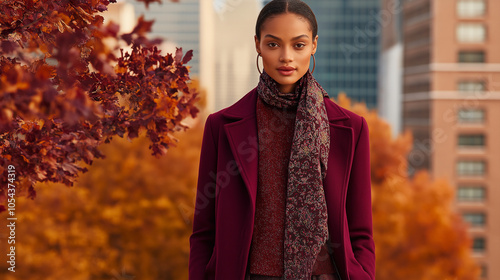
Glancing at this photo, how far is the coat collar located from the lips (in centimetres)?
21

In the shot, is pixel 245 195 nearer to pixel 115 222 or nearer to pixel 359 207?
pixel 359 207

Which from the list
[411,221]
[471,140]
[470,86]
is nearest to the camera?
[411,221]

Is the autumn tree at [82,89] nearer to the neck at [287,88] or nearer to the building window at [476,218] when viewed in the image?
the neck at [287,88]

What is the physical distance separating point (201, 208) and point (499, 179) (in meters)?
68.4

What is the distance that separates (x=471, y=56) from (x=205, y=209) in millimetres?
70672

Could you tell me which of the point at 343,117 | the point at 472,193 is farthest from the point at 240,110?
the point at 472,193

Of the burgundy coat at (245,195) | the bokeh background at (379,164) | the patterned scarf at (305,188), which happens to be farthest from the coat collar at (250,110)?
the bokeh background at (379,164)

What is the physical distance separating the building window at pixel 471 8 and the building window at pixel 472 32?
1101 mm

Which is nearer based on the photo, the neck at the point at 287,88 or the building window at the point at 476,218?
the neck at the point at 287,88

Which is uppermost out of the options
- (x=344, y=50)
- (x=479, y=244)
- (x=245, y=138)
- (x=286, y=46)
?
(x=344, y=50)

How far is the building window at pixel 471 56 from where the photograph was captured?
68.7m

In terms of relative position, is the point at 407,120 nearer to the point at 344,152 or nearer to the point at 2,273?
the point at 2,273

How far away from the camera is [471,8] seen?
6762 cm

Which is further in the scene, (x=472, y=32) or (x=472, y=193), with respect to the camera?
(x=472, y=32)
